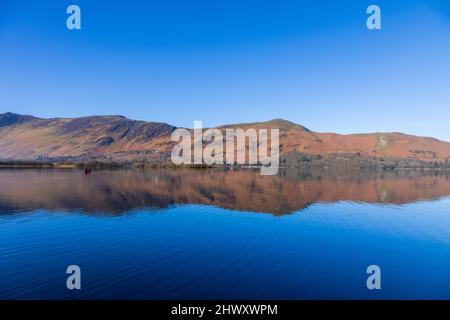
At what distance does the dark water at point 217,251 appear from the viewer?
552 inches

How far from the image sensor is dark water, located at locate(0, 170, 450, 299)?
552 inches

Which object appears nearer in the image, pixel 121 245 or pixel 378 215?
pixel 121 245

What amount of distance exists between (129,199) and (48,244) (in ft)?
72.4

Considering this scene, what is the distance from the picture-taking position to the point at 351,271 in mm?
16766

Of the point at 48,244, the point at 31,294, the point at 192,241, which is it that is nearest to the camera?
the point at 31,294

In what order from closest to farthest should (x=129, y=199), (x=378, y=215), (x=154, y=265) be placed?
(x=154, y=265)
(x=378, y=215)
(x=129, y=199)

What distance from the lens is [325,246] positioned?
2169cm

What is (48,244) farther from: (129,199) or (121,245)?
(129,199)

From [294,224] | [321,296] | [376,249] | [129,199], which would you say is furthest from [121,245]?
[129,199]

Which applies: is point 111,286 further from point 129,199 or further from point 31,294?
point 129,199

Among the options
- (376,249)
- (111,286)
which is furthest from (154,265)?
(376,249)

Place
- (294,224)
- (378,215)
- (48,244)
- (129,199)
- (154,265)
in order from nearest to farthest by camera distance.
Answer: (154,265), (48,244), (294,224), (378,215), (129,199)

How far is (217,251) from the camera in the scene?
64.9 ft

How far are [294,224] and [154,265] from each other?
53.2 feet
